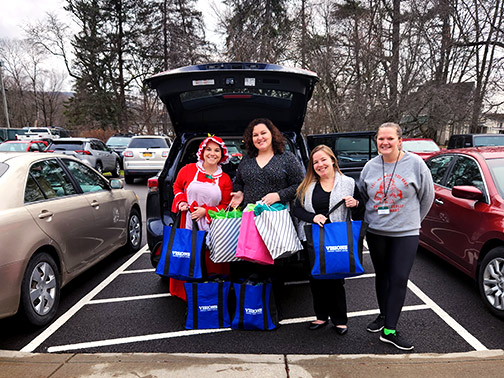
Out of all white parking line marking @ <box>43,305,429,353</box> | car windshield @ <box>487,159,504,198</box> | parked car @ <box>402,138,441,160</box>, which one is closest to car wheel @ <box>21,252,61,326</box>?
white parking line marking @ <box>43,305,429,353</box>

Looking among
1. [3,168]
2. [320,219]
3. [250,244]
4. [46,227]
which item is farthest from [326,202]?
[3,168]

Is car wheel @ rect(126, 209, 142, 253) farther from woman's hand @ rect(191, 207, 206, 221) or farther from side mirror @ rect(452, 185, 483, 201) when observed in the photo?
side mirror @ rect(452, 185, 483, 201)

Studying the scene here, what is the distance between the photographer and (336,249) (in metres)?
2.67

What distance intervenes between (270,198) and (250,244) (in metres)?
0.42

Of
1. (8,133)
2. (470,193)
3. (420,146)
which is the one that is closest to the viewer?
(470,193)

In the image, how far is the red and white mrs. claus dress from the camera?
127 inches

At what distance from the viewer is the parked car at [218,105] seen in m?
3.30

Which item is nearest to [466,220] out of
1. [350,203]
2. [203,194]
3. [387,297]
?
[387,297]

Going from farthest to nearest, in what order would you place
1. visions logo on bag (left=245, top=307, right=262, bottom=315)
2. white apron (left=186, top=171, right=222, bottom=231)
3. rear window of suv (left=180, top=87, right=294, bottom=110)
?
rear window of suv (left=180, top=87, right=294, bottom=110) → white apron (left=186, top=171, right=222, bottom=231) → visions logo on bag (left=245, top=307, right=262, bottom=315)

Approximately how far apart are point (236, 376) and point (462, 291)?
2.80 metres

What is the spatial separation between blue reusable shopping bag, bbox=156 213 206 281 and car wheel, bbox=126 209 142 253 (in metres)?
2.51

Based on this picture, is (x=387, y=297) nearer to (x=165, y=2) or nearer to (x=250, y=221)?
(x=250, y=221)

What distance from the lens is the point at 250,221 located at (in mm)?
2764

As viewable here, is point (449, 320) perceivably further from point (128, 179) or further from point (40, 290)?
point (128, 179)
